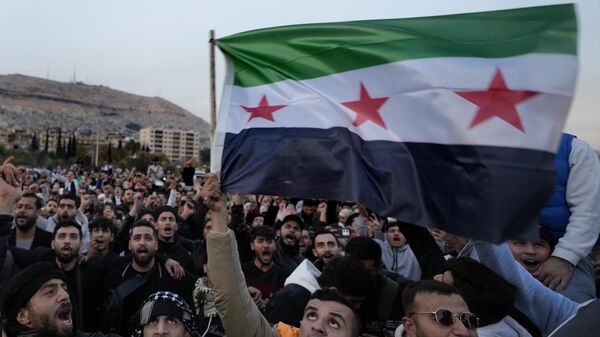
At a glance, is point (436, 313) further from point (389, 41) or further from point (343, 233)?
point (343, 233)

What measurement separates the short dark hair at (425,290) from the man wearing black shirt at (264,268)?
100 inches

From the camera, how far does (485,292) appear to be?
2926 mm

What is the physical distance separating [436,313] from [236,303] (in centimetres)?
106

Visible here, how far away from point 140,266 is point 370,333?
2.63 meters

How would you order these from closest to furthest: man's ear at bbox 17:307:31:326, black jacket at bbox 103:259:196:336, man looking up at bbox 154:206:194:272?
man's ear at bbox 17:307:31:326
black jacket at bbox 103:259:196:336
man looking up at bbox 154:206:194:272

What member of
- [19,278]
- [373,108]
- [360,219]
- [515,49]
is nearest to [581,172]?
[515,49]

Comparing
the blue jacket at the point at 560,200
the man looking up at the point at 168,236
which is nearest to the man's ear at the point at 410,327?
the blue jacket at the point at 560,200

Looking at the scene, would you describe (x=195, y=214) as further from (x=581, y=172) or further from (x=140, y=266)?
(x=581, y=172)

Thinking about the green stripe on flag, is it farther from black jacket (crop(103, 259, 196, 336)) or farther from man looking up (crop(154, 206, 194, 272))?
man looking up (crop(154, 206, 194, 272))

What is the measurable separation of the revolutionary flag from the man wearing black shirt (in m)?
2.36

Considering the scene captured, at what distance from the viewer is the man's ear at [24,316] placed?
3.62m

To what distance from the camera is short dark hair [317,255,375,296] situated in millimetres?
3766

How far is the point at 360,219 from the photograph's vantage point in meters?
8.22

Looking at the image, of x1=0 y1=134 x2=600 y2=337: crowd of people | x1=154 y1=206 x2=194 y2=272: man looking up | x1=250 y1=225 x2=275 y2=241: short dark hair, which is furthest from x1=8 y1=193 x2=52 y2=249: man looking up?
x1=250 y1=225 x2=275 y2=241: short dark hair
